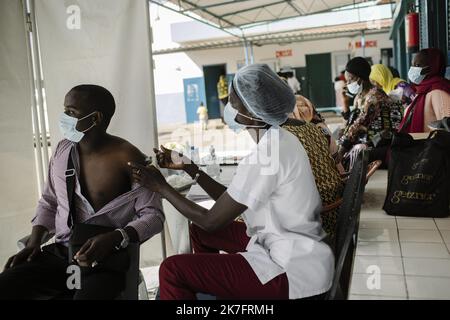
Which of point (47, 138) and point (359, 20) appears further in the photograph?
point (359, 20)

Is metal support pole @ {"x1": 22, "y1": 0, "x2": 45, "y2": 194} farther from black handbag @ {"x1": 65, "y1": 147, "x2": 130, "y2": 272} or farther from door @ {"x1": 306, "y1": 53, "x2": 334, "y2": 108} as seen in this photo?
door @ {"x1": 306, "y1": 53, "x2": 334, "y2": 108}

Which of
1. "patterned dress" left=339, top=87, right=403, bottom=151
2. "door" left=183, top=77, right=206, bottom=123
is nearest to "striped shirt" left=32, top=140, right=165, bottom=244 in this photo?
"patterned dress" left=339, top=87, right=403, bottom=151

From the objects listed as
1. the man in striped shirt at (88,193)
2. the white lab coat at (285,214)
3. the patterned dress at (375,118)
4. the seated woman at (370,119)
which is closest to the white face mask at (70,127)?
the man in striped shirt at (88,193)

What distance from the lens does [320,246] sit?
1.37 m

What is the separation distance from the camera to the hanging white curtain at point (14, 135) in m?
2.48

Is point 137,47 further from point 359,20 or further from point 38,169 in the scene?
point 359,20

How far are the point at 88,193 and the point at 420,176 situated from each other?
1599 mm

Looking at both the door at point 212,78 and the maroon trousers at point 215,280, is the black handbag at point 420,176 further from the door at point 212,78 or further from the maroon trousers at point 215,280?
the door at point 212,78

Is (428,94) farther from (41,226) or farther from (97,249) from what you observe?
(41,226)

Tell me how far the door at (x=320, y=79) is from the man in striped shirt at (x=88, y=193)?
12.8 metres

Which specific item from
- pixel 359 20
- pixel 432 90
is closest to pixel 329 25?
pixel 359 20

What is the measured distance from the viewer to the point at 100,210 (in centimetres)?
183

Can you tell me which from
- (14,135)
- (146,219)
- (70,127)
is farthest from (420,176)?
(14,135)
